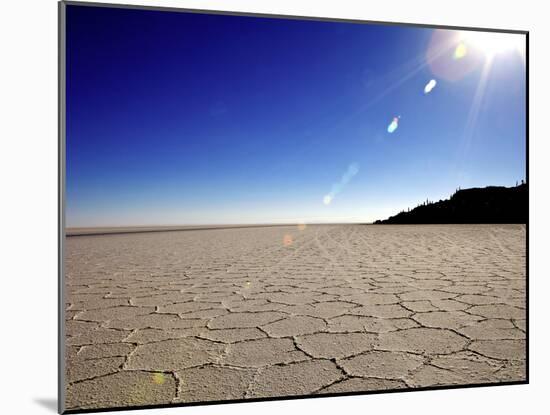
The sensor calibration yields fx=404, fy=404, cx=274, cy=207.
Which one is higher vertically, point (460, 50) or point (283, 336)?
point (460, 50)

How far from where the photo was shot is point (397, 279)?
11.2ft

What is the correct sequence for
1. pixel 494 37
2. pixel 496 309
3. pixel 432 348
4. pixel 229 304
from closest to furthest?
pixel 432 348 < pixel 494 37 < pixel 496 309 < pixel 229 304

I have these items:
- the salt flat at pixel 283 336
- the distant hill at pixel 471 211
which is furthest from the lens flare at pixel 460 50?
the distant hill at pixel 471 211

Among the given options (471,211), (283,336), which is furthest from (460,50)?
(471,211)

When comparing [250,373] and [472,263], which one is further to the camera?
[472,263]

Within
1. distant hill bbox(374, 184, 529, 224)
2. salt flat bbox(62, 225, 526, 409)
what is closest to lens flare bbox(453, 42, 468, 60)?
salt flat bbox(62, 225, 526, 409)

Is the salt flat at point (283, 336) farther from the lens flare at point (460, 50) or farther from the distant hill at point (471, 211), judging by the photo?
the distant hill at point (471, 211)

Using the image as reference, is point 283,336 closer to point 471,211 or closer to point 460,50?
point 460,50

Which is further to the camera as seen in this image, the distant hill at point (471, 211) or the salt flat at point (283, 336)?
the distant hill at point (471, 211)

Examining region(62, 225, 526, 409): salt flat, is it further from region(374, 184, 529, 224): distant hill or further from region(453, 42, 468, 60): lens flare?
region(374, 184, 529, 224): distant hill

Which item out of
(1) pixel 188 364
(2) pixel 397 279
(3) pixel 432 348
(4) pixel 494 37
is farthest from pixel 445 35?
(2) pixel 397 279

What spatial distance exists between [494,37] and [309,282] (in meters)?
2.13

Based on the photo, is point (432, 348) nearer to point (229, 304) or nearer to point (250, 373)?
point (250, 373)

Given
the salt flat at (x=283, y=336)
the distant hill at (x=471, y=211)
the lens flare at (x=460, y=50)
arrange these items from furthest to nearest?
the distant hill at (x=471, y=211)
the lens flare at (x=460, y=50)
the salt flat at (x=283, y=336)
